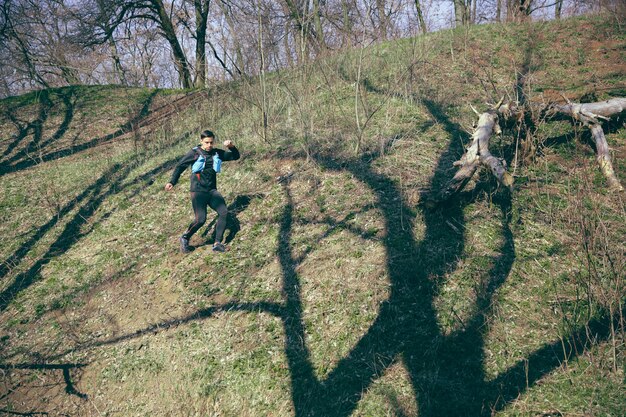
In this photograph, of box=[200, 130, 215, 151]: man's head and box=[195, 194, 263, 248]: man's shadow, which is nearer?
box=[200, 130, 215, 151]: man's head

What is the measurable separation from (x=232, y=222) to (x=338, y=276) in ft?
8.50

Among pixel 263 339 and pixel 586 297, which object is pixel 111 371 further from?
pixel 586 297

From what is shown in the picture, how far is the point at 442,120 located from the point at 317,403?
22.0 feet

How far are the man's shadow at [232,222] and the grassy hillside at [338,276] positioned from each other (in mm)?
42

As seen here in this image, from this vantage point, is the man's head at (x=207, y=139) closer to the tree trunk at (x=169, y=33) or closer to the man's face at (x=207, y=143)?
the man's face at (x=207, y=143)

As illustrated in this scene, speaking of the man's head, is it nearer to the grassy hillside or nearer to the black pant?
the black pant

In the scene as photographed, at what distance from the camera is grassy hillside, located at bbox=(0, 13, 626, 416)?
13.1 feet

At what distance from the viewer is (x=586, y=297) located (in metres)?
4.29

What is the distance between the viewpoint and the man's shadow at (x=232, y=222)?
22.6 feet

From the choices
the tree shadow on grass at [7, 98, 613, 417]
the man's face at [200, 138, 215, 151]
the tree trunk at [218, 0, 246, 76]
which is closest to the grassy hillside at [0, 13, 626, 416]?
the tree shadow on grass at [7, 98, 613, 417]

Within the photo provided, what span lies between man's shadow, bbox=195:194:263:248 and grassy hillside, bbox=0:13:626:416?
4 cm

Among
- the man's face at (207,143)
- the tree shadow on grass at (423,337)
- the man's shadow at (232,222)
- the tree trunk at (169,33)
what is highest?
the tree trunk at (169,33)

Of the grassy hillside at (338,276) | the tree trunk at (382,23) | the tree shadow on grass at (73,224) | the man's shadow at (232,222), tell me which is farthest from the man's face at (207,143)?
the tree trunk at (382,23)

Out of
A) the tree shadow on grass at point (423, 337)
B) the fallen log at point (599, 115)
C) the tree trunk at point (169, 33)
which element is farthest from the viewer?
the tree trunk at point (169, 33)
